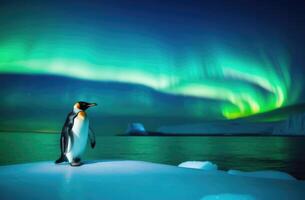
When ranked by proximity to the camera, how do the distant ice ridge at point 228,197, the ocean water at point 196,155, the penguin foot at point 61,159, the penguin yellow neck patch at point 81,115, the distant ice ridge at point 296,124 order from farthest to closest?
the distant ice ridge at point 296,124 < the ocean water at point 196,155 < the penguin foot at point 61,159 < the penguin yellow neck patch at point 81,115 < the distant ice ridge at point 228,197

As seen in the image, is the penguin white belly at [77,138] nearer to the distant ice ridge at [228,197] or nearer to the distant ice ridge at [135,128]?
the distant ice ridge at [228,197]

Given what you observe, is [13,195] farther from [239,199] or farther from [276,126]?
[276,126]

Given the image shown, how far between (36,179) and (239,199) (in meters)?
2.56

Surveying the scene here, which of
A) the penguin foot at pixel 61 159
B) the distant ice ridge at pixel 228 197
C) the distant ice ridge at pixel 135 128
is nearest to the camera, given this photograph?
the distant ice ridge at pixel 228 197

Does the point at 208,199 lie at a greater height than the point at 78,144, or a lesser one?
lesser

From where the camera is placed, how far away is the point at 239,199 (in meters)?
3.24

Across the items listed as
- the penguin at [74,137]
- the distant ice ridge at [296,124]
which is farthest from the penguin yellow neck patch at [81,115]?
the distant ice ridge at [296,124]

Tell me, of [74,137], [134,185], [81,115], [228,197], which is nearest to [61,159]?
[74,137]

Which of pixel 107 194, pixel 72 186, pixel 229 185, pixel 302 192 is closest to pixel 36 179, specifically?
pixel 72 186

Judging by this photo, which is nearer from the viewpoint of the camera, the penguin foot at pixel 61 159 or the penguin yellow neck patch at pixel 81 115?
the penguin yellow neck patch at pixel 81 115

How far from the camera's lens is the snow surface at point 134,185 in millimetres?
3324

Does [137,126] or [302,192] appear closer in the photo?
[302,192]

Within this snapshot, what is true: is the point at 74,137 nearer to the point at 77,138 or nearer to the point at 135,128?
the point at 77,138

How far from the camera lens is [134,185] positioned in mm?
3822
